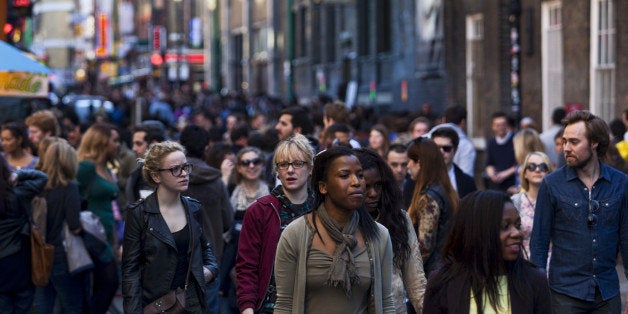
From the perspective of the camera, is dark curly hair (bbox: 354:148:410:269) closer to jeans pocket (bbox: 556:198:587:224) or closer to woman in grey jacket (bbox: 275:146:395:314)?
woman in grey jacket (bbox: 275:146:395:314)

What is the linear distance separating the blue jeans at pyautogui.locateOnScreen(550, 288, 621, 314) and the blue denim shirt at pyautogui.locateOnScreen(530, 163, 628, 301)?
4 cm

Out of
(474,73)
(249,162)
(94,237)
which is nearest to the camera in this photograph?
(249,162)

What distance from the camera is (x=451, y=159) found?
10.3m

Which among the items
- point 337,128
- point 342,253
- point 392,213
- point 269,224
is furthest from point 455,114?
point 342,253

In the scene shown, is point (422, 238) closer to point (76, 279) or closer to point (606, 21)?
point (76, 279)

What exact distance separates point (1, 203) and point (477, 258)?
4786 mm

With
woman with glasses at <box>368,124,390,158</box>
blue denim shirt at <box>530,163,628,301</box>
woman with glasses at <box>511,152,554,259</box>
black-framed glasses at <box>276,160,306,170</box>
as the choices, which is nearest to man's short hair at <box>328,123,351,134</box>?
woman with glasses at <box>368,124,390,158</box>

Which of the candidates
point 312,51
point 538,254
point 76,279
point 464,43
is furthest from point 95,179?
point 312,51

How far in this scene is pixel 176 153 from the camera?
26.3ft

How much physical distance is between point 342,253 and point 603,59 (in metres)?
13.4

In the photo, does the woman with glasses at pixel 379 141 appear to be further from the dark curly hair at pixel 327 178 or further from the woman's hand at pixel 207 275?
the dark curly hair at pixel 327 178

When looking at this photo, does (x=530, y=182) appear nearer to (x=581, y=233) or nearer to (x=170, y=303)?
(x=581, y=233)

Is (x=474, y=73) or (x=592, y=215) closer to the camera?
(x=592, y=215)

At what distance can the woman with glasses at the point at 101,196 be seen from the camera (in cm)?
1144
